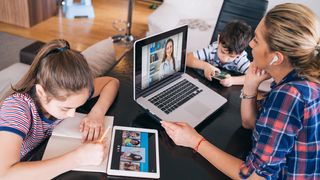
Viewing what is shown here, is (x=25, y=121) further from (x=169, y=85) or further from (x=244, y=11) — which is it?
(x=244, y=11)

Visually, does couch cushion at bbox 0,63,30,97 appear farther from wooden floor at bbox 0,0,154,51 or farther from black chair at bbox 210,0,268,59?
black chair at bbox 210,0,268,59

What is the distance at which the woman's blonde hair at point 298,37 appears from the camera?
0.94 meters

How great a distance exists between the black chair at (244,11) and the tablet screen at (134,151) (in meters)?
1.46

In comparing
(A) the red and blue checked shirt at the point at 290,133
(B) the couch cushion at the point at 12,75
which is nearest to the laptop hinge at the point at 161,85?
(A) the red and blue checked shirt at the point at 290,133

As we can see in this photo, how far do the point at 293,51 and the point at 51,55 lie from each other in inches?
29.3

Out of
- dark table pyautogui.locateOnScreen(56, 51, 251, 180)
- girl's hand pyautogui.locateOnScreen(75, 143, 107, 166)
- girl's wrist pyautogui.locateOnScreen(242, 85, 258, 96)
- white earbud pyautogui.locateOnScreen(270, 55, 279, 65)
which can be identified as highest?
white earbud pyautogui.locateOnScreen(270, 55, 279, 65)

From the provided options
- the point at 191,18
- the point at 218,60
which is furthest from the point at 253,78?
the point at 191,18

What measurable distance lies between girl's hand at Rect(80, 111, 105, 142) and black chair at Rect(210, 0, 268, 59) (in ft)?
4.85

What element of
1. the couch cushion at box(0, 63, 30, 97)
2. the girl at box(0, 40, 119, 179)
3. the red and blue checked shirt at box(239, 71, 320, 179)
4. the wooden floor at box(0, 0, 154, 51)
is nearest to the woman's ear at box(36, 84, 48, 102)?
the girl at box(0, 40, 119, 179)

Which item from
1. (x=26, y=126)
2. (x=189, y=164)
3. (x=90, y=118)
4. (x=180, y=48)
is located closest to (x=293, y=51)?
(x=189, y=164)

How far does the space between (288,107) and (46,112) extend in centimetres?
78

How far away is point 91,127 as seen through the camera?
110 centimetres

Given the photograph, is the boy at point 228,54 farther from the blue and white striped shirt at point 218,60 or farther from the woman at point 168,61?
the woman at point 168,61

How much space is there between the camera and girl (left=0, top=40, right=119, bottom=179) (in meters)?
0.92
